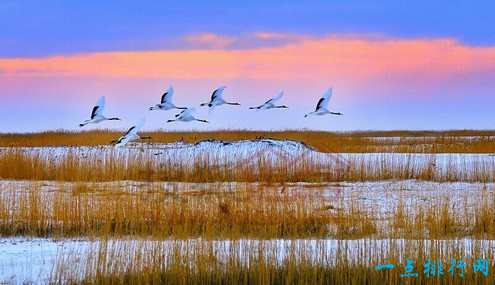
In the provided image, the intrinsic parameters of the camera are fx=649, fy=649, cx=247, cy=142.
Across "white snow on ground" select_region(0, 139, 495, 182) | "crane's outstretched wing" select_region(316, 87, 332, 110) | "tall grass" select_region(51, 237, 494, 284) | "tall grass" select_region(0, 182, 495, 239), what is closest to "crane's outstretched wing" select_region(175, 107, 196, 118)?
"white snow on ground" select_region(0, 139, 495, 182)

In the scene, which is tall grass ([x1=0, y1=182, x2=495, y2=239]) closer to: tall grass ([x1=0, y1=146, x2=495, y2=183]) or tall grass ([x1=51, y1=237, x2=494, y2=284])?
Answer: tall grass ([x1=51, y1=237, x2=494, y2=284])

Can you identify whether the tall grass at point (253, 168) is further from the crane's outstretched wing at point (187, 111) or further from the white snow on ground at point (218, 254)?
the white snow on ground at point (218, 254)

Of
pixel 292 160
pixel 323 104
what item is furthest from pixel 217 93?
pixel 292 160

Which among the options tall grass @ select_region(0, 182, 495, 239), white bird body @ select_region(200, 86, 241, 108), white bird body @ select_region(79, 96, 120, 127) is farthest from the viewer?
white bird body @ select_region(200, 86, 241, 108)

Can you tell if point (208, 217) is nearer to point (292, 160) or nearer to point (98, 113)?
point (98, 113)

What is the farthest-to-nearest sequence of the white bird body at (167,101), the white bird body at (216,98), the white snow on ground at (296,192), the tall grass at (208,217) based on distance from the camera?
the white bird body at (216,98)
the white bird body at (167,101)
the tall grass at (208,217)
the white snow on ground at (296,192)

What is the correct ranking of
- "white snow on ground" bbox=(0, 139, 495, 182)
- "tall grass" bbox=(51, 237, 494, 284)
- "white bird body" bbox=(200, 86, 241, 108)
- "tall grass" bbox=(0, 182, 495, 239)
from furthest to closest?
1. "white snow on ground" bbox=(0, 139, 495, 182)
2. "white bird body" bbox=(200, 86, 241, 108)
3. "tall grass" bbox=(0, 182, 495, 239)
4. "tall grass" bbox=(51, 237, 494, 284)

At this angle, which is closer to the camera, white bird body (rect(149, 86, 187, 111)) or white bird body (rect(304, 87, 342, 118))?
white bird body (rect(304, 87, 342, 118))

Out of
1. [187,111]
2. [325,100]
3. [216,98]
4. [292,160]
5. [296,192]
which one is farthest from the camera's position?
[292,160]

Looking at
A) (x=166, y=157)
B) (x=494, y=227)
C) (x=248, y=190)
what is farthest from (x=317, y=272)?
(x=166, y=157)

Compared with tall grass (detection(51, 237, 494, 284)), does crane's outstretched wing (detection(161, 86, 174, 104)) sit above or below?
above

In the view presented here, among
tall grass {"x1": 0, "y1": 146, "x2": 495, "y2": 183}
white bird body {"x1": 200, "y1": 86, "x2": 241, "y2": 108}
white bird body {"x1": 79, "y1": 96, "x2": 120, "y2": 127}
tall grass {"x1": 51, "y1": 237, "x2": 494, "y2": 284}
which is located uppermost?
white bird body {"x1": 200, "y1": 86, "x2": 241, "y2": 108}

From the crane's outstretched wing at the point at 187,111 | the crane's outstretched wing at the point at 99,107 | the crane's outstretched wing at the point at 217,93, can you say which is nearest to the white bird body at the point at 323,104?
the crane's outstretched wing at the point at 217,93

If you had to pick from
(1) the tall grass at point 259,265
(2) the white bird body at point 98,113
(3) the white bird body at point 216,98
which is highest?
(3) the white bird body at point 216,98
